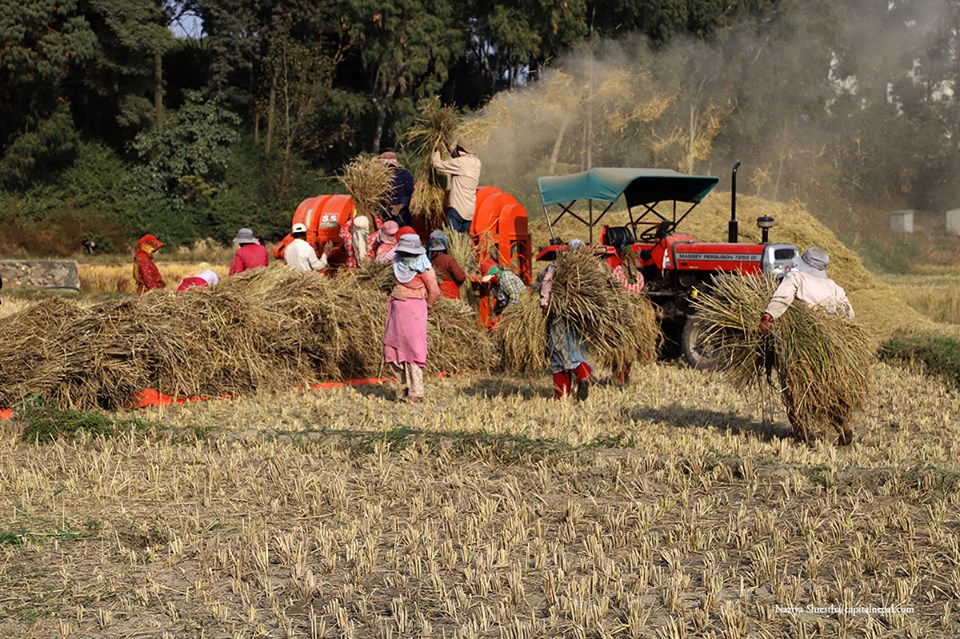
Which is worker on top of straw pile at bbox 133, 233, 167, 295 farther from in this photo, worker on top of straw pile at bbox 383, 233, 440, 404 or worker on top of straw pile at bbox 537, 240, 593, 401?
worker on top of straw pile at bbox 537, 240, 593, 401

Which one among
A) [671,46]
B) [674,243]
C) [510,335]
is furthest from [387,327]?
[671,46]

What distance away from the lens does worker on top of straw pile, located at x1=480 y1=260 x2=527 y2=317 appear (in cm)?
1270

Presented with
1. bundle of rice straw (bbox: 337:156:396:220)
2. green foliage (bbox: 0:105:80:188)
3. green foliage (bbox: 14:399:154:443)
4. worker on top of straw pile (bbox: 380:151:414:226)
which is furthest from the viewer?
green foliage (bbox: 0:105:80:188)

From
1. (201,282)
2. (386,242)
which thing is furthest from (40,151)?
(386,242)

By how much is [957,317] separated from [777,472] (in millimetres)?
14125

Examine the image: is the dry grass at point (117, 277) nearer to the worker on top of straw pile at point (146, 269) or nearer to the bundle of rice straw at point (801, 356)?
the worker on top of straw pile at point (146, 269)

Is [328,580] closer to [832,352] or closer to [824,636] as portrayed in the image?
[824,636]

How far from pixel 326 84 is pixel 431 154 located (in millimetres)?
28253

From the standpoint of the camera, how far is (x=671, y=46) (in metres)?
41.0

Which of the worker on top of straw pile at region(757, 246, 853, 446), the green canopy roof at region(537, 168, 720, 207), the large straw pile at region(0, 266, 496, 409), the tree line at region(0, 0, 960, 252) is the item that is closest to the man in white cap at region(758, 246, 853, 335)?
the worker on top of straw pile at region(757, 246, 853, 446)

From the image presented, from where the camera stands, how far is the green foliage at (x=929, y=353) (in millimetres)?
12711

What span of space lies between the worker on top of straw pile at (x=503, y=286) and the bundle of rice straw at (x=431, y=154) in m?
1.16

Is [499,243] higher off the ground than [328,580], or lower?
higher

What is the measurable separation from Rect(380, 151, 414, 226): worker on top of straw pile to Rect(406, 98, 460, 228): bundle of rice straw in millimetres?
289
